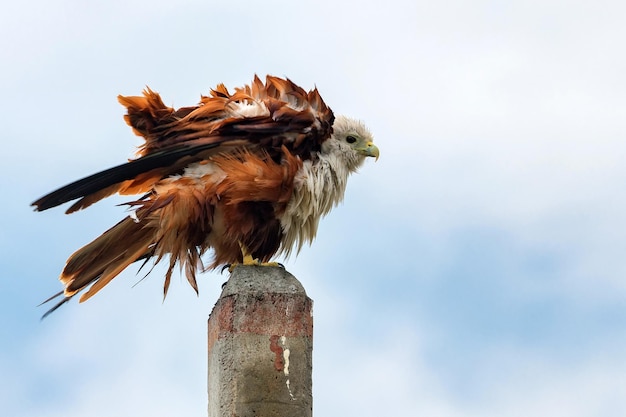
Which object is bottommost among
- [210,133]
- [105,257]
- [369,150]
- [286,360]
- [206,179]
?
[286,360]

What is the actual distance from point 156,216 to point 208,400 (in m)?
1.41

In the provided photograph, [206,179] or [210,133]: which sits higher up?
[210,133]

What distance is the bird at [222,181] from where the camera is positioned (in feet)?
28.8

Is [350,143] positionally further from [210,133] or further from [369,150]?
[210,133]

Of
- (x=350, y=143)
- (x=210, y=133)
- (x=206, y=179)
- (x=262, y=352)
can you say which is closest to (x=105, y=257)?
(x=206, y=179)

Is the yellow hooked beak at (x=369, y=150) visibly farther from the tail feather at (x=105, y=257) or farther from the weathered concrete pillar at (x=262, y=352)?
the tail feather at (x=105, y=257)

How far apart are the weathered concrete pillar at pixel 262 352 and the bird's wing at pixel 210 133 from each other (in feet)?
3.67

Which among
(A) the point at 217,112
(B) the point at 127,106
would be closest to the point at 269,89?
(A) the point at 217,112

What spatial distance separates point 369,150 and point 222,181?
1.19 meters

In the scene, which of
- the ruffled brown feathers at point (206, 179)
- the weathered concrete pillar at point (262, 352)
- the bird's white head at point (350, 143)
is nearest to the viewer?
the weathered concrete pillar at point (262, 352)

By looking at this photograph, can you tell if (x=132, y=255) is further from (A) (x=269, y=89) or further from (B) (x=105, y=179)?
(A) (x=269, y=89)


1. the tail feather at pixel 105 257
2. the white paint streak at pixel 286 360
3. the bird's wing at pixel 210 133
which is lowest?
the white paint streak at pixel 286 360

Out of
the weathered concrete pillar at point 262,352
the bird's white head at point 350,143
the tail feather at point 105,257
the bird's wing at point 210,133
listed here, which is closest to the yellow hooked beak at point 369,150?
the bird's white head at point 350,143

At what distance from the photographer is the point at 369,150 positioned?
362 inches
